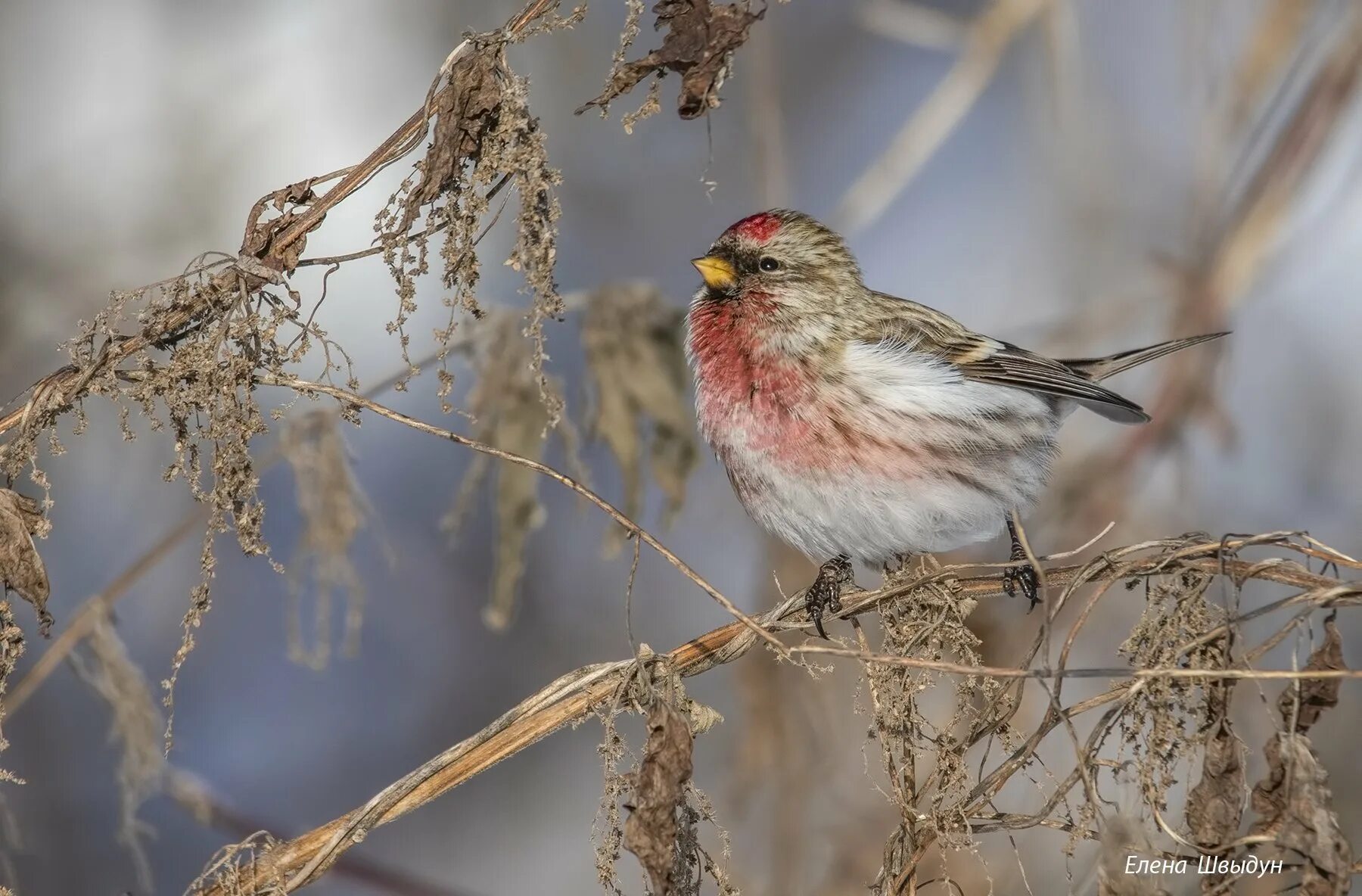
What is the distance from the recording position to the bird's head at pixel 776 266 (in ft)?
10.8

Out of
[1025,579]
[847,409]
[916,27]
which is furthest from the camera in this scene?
[916,27]

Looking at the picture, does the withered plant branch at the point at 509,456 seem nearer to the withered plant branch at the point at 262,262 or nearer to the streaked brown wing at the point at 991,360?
the withered plant branch at the point at 262,262

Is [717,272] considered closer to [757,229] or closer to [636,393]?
[757,229]

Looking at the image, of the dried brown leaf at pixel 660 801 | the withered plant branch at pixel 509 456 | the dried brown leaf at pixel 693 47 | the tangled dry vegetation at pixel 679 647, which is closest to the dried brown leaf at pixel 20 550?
the tangled dry vegetation at pixel 679 647

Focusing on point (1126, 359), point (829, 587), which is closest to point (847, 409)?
point (829, 587)

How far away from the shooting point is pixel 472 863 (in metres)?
4.95

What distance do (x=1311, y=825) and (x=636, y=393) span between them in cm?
190

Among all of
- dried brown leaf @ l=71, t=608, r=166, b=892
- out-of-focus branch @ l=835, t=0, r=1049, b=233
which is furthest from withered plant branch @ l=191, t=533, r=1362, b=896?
out-of-focus branch @ l=835, t=0, r=1049, b=233

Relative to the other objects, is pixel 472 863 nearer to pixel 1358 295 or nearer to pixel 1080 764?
pixel 1080 764

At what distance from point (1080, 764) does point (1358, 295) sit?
3.98 metres

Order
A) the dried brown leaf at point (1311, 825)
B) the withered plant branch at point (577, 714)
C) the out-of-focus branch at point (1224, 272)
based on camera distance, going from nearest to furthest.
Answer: the dried brown leaf at point (1311, 825) < the withered plant branch at point (577, 714) < the out-of-focus branch at point (1224, 272)

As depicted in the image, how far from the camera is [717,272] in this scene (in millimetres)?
3344

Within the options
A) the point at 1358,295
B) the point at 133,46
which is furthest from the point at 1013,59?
the point at 133,46

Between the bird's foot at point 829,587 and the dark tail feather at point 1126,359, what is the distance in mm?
995
